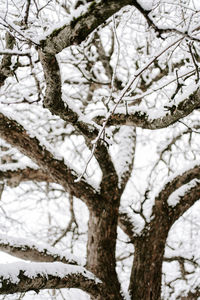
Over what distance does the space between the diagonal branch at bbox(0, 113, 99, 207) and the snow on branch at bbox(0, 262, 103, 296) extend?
811 millimetres

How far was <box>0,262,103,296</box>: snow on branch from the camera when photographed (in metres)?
1.93

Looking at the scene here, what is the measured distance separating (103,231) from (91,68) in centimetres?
277

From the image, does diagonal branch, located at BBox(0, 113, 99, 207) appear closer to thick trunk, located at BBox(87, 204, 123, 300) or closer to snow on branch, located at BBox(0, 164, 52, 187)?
thick trunk, located at BBox(87, 204, 123, 300)

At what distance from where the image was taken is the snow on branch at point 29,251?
284 cm

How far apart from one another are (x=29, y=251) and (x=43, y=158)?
37.3 inches

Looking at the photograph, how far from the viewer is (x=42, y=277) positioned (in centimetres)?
219

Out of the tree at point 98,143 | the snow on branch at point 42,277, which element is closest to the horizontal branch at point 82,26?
the tree at point 98,143

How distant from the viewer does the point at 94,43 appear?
4.77 meters

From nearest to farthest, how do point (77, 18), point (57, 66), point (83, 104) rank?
point (77, 18)
point (57, 66)
point (83, 104)

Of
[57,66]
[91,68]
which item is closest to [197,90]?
[57,66]

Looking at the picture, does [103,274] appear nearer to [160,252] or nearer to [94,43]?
[160,252]

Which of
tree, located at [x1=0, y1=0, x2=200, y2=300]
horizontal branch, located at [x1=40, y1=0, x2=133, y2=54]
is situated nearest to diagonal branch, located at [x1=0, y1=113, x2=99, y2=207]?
tree, located at [x1=0, y1=0, x2=200, y2=300]

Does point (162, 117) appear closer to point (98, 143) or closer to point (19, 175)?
point (98, 143)

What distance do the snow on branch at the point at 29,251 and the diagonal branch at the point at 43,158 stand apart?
0.62 metres
